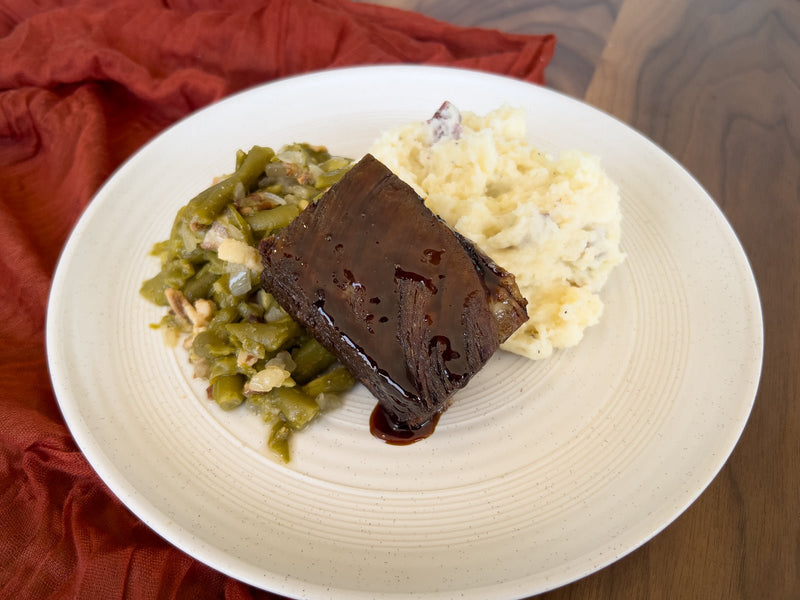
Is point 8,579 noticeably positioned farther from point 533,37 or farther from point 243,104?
point 533,37

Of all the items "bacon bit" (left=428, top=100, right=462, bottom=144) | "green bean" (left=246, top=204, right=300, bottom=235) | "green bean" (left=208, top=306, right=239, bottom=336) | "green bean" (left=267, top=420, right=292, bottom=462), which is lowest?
"green bean" (left=267, top=420, right=292, bottom=462)

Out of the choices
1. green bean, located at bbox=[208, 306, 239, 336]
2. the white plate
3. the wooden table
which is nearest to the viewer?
the white plate

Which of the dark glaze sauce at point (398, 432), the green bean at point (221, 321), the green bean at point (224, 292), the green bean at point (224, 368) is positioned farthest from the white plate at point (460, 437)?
the green bean at point (224, 292)

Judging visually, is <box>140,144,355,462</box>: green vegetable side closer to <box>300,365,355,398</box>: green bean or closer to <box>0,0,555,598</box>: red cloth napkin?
<box>300,365,355,398</box>: green bean

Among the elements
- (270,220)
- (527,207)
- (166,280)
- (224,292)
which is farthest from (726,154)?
(166,280)

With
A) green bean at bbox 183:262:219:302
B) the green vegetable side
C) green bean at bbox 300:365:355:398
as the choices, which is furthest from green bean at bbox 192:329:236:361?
green bean at bbox 300:365:355:398

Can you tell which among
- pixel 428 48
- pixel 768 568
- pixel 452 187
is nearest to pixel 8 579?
pixel 452 187
